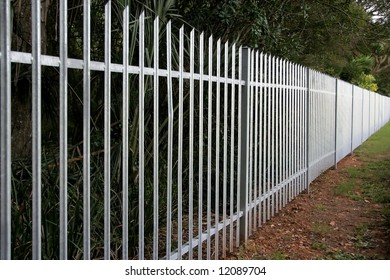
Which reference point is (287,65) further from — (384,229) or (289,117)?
(384,229)

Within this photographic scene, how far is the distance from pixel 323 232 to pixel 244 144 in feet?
4.67

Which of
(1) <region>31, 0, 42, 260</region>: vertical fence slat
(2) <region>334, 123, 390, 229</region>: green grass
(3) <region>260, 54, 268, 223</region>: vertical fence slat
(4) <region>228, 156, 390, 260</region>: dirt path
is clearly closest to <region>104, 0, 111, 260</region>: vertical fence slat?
(1) <region>31, 0, 42, 260</region>: vertical fence slat

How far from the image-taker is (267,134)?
19.8 feet

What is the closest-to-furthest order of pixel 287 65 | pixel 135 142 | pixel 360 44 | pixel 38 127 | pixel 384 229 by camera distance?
1. pixel 38 127
2. pixel 135 142
3. pixel 384 229
4. pixel 287 65
5. pixel 360 44

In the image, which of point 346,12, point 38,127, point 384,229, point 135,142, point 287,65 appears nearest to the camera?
point 38,127

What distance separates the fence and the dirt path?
164mm

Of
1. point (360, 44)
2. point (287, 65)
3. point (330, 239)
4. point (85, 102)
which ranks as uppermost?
point (360, 44)

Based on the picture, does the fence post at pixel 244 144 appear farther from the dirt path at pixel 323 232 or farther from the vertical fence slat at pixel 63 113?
the vertical fence slat at pixel 63 113

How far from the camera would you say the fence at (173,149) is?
8.29 ft

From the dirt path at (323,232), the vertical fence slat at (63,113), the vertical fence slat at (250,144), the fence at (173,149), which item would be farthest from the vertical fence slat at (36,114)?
the vertical fence slat at (250,144)

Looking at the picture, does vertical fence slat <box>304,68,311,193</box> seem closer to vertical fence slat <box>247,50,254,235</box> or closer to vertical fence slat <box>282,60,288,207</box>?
vertical fence slat <box>282,60,288,207</box>

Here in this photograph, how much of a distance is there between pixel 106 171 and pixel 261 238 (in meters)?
2.80

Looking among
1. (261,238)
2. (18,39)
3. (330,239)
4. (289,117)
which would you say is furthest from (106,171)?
(289,117)

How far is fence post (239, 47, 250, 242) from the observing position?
16.5 ft
